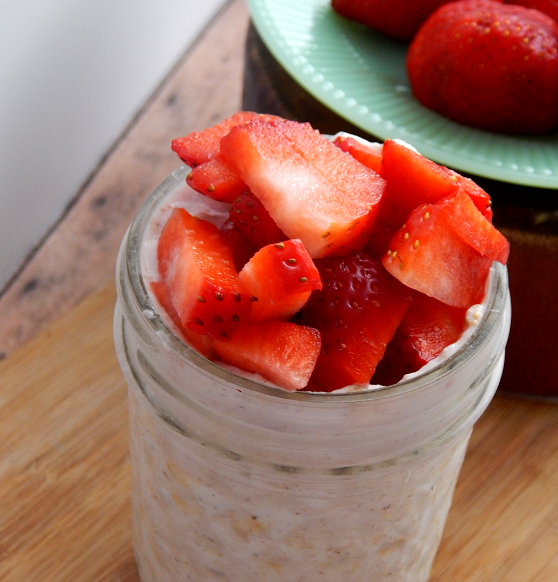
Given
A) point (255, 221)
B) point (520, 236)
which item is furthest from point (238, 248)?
point (520, 236)

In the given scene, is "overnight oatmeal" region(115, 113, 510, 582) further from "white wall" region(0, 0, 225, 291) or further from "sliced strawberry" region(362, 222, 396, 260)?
"white wall" region(0, 0, 225, 291)

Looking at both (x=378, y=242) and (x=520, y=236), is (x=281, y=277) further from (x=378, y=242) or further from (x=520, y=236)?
(x=520, y=236)

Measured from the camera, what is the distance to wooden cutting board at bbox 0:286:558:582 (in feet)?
2.63

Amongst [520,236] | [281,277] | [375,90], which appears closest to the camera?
[281,277]

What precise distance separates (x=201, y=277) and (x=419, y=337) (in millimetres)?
149

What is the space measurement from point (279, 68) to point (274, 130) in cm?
42

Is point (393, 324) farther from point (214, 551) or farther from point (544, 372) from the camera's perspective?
point (544, 372)

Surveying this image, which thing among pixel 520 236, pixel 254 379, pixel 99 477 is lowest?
pixel 99 477

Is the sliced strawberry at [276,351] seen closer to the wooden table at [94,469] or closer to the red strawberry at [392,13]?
the wooden table at [94,469]

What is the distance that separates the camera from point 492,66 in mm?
902

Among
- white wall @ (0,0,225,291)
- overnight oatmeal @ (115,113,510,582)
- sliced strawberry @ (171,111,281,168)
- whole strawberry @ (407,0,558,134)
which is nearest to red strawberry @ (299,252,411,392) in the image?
overnight oatmeal @ (115,113,510,582)

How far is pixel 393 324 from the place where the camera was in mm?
544

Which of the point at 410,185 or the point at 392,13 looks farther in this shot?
the point at 392,13

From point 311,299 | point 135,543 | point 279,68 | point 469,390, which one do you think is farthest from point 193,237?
point 279,68
